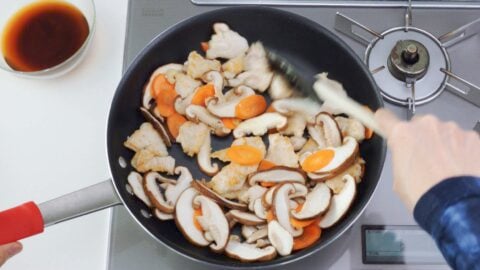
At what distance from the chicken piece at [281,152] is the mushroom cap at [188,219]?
0.47 ft

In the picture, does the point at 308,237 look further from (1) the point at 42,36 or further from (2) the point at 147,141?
(1) the point at 42,36

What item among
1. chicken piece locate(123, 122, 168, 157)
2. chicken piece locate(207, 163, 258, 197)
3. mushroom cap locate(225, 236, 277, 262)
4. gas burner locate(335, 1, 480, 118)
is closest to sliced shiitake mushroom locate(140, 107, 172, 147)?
chicken piece locate(123, 122, 168, 157)

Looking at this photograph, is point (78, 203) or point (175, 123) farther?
point (175, 123)

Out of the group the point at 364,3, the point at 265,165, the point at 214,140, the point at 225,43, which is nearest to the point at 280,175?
the point at 265,165

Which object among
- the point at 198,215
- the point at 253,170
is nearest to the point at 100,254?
the point at 198,215

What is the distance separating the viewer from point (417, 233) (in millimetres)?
888

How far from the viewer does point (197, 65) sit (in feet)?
3.21

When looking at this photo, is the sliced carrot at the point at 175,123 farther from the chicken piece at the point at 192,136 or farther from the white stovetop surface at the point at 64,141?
the white stovetop surface at the point at 64,141

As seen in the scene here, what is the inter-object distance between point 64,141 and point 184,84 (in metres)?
0.23

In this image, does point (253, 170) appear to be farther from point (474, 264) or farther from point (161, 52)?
point (474, 264)

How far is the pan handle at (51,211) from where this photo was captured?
0.76 meters

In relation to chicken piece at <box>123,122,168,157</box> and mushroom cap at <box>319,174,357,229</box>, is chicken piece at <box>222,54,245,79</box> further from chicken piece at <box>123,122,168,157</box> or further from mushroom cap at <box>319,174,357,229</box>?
mushroom cap at <box>319,174,357,229</box>

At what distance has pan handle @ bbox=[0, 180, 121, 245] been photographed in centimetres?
76

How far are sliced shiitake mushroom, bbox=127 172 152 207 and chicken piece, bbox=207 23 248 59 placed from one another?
0.26 meters
